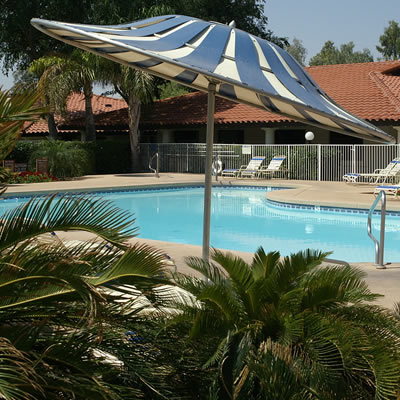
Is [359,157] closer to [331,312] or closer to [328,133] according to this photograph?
[328,133]

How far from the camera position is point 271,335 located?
14.8 feet

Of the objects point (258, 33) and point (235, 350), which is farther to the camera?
point (258, 33)

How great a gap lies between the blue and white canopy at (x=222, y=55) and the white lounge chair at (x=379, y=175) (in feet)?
57.1

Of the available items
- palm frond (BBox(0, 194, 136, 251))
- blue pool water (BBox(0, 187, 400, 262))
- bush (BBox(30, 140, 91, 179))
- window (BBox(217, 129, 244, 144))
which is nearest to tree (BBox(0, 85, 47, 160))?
palm frond (BBox(0, 194, 136, 251))

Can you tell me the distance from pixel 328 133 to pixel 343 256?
704 inches

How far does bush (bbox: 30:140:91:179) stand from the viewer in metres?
27.0

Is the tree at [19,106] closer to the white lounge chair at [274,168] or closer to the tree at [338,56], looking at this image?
the white lounge chair at [274,168]

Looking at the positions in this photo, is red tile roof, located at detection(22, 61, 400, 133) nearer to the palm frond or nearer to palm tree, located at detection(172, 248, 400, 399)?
palm tree, located at detection(172, 248, 400, 399)

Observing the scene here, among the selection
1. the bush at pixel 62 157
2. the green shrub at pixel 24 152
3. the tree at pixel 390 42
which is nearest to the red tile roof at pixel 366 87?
the bush at pixel 62 157

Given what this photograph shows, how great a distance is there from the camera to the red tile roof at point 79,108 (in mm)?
36688

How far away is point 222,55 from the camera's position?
5.50 meters

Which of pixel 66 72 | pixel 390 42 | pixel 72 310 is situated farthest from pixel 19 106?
pixel 390 42

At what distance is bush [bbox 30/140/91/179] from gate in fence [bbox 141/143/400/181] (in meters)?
5.24

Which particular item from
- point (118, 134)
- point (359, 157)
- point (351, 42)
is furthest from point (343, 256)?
point (351, 42)
